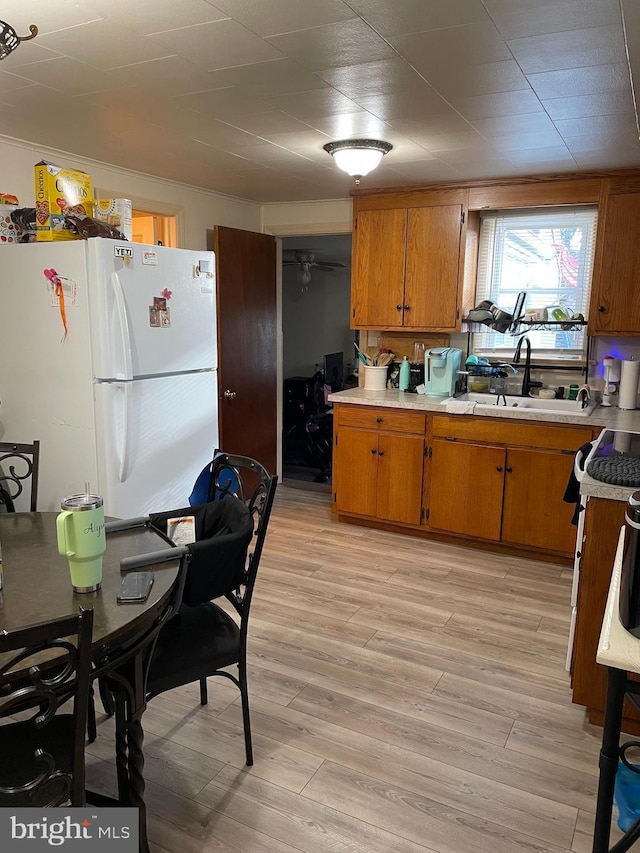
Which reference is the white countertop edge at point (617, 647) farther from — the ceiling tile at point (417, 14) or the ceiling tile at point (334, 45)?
the ceiling tile at point (334, 45)

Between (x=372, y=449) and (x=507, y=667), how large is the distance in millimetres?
1843

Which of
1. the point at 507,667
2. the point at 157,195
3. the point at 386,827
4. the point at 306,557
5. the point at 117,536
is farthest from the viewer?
the point at 157,195

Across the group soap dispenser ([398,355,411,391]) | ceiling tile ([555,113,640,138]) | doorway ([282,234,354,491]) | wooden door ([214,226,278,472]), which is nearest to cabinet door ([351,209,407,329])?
soap dispenser ([398,355,411,391])

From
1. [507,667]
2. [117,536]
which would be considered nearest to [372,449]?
[507,667]

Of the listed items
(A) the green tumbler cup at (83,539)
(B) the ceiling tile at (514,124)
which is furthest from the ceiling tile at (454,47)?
(A) the green tumbler cup at (83,539)

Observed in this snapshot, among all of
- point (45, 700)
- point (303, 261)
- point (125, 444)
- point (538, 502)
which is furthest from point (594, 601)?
point (303, 261)

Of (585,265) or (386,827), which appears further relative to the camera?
(585,265)

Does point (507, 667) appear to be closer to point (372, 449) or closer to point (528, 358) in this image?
point (372, 449)

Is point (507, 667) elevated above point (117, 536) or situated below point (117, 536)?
below

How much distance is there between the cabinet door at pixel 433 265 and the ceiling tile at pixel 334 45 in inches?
86.8

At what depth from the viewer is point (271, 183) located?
166 inches

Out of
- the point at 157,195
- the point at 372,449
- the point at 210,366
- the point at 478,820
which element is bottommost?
the point at 478,820

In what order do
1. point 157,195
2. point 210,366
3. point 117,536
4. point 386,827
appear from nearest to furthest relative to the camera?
1. point 386,827
2. point 117,536
3. point 210,366
4. point 157,195

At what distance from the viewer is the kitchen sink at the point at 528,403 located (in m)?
3.90
